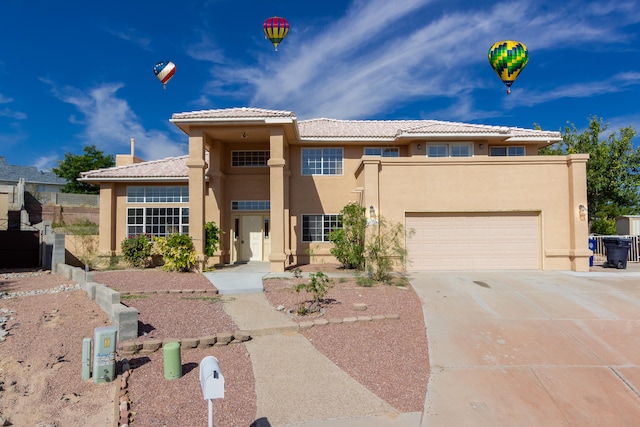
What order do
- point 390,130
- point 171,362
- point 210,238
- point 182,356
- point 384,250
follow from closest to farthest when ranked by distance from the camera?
point 171,362
point 182,356
point 384,250
point 210,238
point 390,130

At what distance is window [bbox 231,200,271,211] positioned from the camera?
16875mm

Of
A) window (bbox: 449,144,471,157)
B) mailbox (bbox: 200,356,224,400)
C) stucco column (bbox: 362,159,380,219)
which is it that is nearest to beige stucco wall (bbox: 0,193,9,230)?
stucco column (bbox: 362,159,380,219)

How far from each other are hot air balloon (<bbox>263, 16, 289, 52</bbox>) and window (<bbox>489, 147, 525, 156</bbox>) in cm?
1067

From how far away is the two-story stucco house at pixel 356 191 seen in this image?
13.4m

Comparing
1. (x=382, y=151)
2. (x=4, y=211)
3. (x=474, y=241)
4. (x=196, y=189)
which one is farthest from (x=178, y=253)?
(x=4, y=211)

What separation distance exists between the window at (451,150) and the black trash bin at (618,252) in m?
6.02

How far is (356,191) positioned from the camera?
15062 mm

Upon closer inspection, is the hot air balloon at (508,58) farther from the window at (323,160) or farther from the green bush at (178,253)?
the green bush at (178,253)

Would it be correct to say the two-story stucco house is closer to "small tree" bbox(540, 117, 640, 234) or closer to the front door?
the front door

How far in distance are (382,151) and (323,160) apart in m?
2.56

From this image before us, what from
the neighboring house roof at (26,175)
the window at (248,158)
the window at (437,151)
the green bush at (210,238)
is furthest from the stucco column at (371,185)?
the neighboring house roof at (26,175)

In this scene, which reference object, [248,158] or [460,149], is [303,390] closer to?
[248,158]

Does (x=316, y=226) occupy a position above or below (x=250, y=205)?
below

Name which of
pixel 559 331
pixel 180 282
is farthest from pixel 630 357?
pixel 180 282
